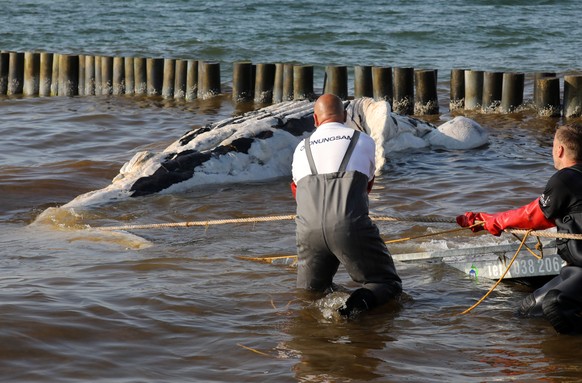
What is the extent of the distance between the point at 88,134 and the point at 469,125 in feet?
20.0

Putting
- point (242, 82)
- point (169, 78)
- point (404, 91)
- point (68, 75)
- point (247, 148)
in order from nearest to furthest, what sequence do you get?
point (247, 148)
point (404, 91)
point (242, 82)
point (169, 78)
point (68, 75)

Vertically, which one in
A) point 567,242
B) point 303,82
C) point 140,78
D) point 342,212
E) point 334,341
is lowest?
point 334,341

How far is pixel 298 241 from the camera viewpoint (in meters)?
7.11

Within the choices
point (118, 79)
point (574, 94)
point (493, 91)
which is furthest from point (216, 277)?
point (118, 79)

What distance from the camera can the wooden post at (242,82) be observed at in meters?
18.3

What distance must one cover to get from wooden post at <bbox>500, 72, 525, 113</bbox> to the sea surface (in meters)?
0.19

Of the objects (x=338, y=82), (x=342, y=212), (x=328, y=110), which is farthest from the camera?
(x=338, y=82)

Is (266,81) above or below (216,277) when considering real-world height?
above

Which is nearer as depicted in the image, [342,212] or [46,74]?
[342,212]

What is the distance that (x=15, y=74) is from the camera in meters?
20.2

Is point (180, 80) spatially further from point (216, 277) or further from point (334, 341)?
point (334, 341)

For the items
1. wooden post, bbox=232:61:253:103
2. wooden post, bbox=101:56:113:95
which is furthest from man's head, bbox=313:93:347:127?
wooden post, bbox=101:56:113:95

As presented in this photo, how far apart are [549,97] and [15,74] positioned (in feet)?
35.8

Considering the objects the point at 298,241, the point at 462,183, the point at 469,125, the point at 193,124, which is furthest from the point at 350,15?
the point at 298,241
